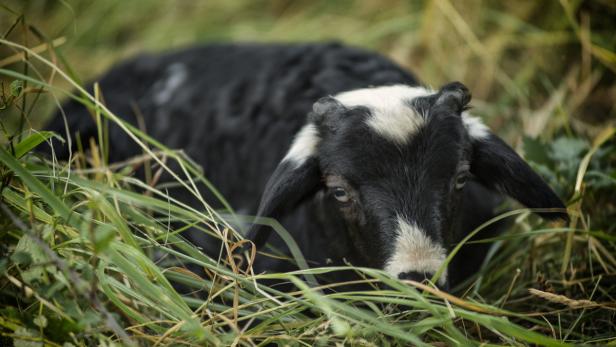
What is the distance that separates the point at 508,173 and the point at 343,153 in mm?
906

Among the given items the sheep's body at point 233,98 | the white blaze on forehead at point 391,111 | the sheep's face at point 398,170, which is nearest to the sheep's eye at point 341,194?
the sheep's face at point 398,170

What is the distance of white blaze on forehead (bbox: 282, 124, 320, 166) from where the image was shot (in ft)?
10.4

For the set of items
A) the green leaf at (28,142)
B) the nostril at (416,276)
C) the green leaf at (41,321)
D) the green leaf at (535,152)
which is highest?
the green leaf at (28,142)

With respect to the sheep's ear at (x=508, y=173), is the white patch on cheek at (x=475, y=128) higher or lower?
higher

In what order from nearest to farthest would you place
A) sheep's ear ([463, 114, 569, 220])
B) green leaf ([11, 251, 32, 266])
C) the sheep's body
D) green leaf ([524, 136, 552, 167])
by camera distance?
green leaf ([11, 251, 32, 266]) < sheep's ear ([463, 114, 569, 220]) < green leaf ([524, 136, 552, 167]) < the sheep's body

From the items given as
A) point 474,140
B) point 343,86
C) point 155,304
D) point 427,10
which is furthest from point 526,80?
point 155,304

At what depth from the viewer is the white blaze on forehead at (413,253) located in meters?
2.69

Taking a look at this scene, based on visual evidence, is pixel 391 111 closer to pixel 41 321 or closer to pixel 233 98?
pixel 41 321

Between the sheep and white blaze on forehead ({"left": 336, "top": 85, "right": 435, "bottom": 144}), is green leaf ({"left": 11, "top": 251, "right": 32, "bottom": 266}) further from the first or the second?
white blaze on forehead ({"left": 336, "top": 85, "right": 435, "bottom": 144})

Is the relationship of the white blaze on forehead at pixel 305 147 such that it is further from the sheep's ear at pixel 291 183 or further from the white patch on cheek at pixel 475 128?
the white patch on cheek at pixel 475 128

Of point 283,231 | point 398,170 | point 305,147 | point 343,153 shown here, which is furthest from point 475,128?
point 283,231

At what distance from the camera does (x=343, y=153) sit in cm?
297

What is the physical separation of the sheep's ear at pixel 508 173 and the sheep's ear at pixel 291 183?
859 mm

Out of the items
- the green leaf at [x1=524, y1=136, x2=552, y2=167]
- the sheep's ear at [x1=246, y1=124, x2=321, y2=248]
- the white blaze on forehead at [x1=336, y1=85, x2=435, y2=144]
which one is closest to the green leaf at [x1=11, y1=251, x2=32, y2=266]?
the sheep's ear at [x1=246, y1=124, x2=321, y2=248]
